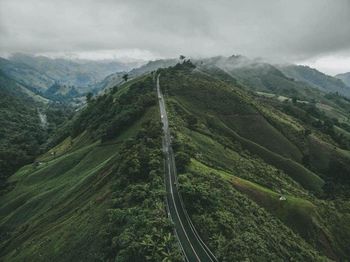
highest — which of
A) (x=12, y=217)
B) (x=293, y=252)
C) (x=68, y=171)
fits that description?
(x=293, y=252)

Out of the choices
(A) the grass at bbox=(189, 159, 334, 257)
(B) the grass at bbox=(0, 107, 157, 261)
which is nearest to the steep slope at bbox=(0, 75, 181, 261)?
(B) the grass at bbox=(0, 107, 157, 261)

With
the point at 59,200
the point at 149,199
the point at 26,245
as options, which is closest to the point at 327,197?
the point at 149,199

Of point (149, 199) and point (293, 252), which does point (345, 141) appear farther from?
point (149, 199)

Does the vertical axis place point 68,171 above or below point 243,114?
below

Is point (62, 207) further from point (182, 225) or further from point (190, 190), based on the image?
point (182, 225)

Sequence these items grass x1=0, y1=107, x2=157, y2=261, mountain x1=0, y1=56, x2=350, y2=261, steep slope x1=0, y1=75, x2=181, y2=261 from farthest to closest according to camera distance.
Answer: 1. grass x1=0, y1=107, x2=157, y2=261
2. mountain x1=0, y1=56, x2=350, y2=261
3. steep slope x1=0, y1=75, x2=181, y2=261

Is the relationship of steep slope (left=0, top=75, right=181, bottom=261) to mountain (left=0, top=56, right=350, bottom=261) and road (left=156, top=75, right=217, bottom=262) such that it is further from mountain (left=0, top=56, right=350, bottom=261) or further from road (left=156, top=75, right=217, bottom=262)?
road (left=156, top=75, right=217, bottom=262)

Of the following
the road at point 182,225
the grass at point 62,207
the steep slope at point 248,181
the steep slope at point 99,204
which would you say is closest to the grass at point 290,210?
the steep slope at point 248,181
